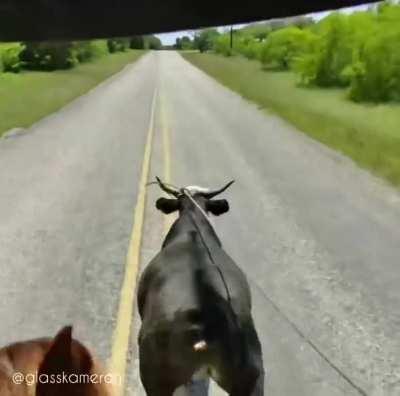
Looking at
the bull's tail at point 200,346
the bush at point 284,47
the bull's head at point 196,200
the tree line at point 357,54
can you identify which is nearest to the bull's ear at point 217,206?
the bull's head at point 196,200

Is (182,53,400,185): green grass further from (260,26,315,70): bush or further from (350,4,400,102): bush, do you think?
(260,26,315,70): bush

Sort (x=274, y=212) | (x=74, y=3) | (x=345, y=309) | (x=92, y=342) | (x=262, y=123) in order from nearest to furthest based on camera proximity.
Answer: (x=74, y=3), (x=92, y=342), (x=345, y=309), (x=274, y=212), (x=262, y=123)

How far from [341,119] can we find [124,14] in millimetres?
26037

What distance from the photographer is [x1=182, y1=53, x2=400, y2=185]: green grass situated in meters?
17.3

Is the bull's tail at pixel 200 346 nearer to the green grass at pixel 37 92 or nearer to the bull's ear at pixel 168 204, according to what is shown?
the bull's ear at pixel 168 204

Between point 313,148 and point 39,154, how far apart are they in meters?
6.50

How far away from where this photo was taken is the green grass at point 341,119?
17297 mm

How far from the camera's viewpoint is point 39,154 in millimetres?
17359

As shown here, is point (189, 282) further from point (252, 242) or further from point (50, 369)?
point (252, 242)

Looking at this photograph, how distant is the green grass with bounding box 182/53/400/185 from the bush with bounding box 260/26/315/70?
9010 mm

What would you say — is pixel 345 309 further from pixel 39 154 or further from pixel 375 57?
pixel 375 57

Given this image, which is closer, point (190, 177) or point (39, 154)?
point (190, 177)

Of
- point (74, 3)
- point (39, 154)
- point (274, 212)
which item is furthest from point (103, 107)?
point (74, 3)

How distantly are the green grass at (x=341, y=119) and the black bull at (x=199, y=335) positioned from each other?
10.3 meters
